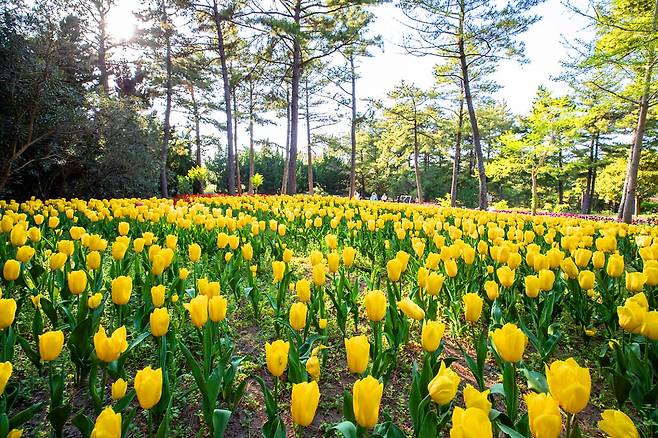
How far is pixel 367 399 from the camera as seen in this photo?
0.90 meters

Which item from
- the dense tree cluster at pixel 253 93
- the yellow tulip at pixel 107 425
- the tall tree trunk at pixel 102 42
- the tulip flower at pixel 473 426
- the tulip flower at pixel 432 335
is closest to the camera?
the tulip flower at pixel 473 426

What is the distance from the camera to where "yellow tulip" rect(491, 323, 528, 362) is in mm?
1139

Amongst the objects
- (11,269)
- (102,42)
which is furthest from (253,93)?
(11,269)

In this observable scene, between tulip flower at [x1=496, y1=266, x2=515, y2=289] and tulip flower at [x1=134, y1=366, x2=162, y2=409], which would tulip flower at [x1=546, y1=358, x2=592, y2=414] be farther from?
tulip flower at [x1=496, y1=266, x2=515, y2=289]

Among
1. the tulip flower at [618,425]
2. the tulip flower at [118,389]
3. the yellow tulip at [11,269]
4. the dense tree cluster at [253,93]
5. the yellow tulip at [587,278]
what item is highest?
the dense tree cluster at [253,93]

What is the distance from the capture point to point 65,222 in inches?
186

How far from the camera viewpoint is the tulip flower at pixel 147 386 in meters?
1.03

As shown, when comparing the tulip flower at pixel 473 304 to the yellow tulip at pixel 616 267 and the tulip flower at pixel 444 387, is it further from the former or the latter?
the yellow tulip at pixel 616 267

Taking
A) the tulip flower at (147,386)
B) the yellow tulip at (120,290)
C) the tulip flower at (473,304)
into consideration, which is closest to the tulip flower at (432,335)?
the tulip flower at (473,304)

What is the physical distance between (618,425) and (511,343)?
34 cm

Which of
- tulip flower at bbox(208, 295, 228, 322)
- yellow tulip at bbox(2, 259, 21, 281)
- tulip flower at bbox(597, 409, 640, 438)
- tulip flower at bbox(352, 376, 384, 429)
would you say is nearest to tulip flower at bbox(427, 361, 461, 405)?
tulip flower at bbox(352, 376, 384, 429)

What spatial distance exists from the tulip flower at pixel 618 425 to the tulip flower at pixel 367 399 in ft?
1.56

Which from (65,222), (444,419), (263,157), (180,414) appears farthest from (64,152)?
(263,157)

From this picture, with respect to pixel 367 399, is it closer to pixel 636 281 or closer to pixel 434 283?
pixel 434 283
